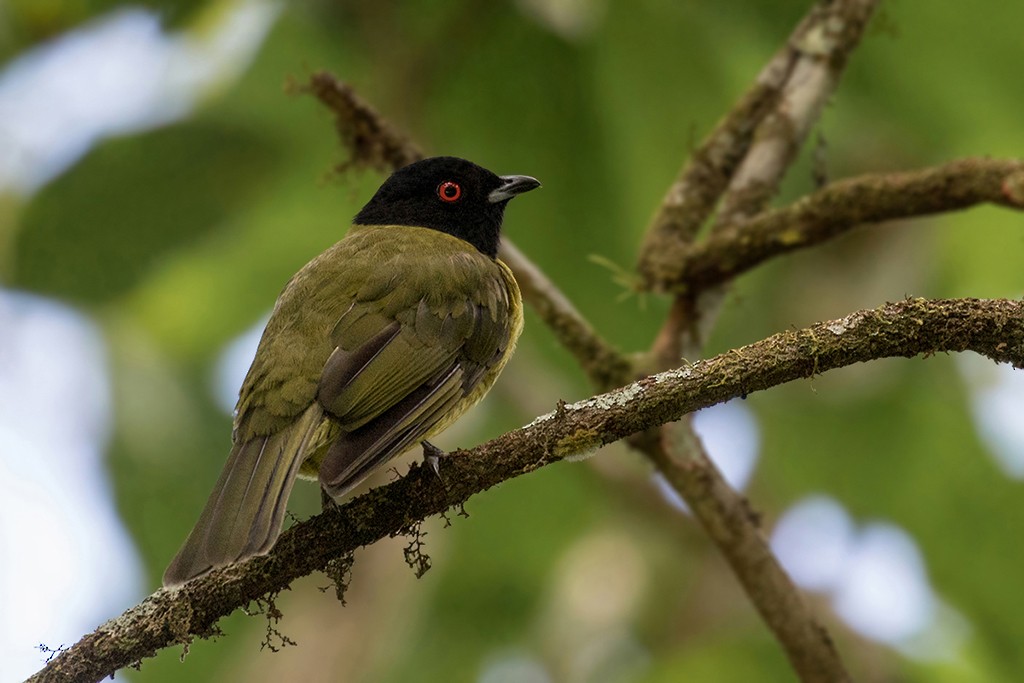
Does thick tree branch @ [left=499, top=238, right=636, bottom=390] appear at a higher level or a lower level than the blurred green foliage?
lower

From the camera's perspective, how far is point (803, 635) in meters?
3.86

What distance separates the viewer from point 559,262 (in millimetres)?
5750

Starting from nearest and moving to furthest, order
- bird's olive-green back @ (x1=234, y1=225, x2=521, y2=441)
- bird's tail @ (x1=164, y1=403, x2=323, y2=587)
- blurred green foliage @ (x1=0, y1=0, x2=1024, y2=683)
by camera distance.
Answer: bird's tail @ (x1=164, y1=403, x2=323, y2=587) → bird's olive-green back @ (x1=234, y1=225, x2=521, y2=441) → blurred green foliage @ (x1=0, y1=0, x2=1024, y2=683)

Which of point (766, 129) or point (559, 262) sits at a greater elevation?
point (559, 262)

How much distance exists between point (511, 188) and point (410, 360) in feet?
4.74

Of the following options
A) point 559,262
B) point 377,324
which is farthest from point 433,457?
point 559,262

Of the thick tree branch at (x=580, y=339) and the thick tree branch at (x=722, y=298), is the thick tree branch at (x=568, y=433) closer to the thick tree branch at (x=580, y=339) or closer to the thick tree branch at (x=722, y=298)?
the thick tree branch at (x=722, y=298)

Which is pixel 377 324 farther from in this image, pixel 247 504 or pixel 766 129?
pixel 766 129

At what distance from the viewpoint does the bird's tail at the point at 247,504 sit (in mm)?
2789

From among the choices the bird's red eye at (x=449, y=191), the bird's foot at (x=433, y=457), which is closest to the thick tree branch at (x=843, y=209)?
the bird's red eye at (x=449, y=191)

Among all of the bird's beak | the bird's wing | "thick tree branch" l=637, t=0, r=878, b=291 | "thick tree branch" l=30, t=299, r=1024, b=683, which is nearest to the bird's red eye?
the bird's beak

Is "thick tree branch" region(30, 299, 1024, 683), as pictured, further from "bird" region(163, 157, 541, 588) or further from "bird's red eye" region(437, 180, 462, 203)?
"bird's red eye" region(437, 180, 462, 203)

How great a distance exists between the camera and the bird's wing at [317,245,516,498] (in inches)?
125

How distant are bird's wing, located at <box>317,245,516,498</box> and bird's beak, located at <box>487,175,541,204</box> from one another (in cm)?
56
